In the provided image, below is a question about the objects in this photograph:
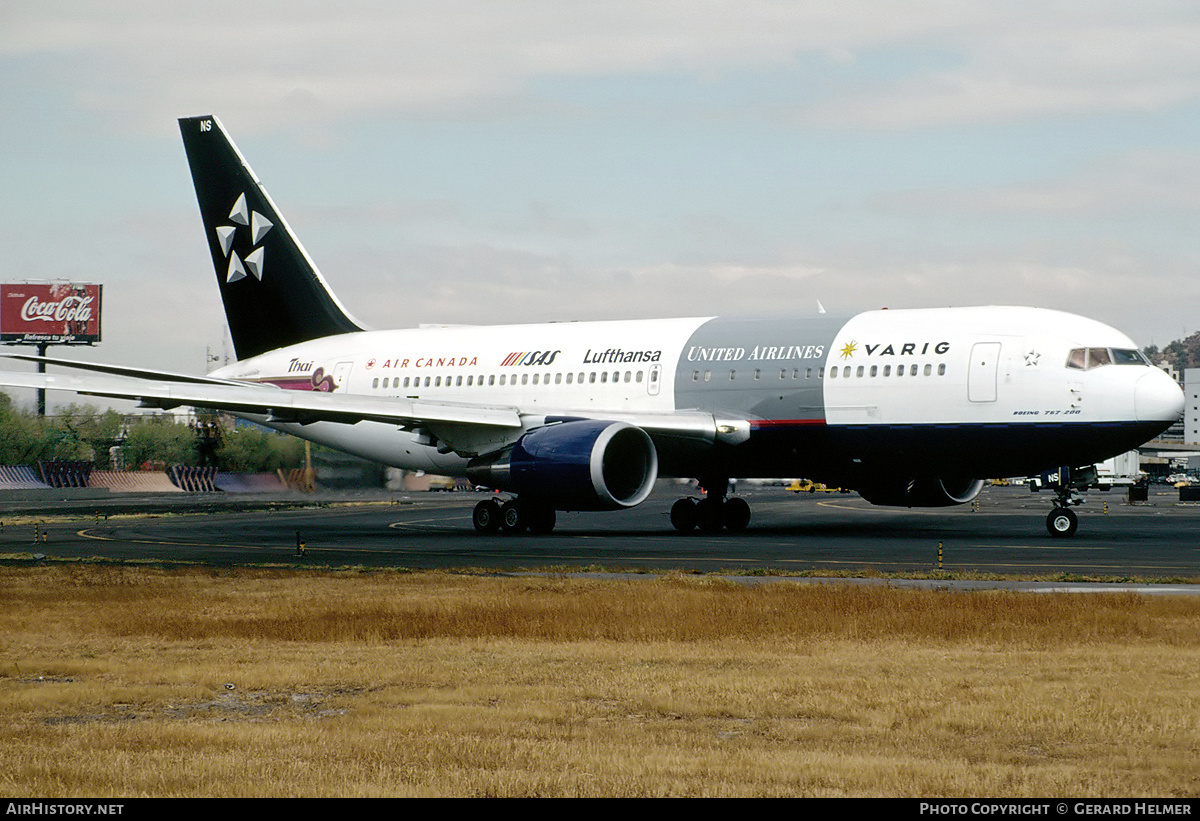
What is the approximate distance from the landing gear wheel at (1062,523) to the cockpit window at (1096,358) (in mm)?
3250

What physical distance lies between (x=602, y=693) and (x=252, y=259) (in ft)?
103

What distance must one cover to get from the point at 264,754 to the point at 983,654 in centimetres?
717

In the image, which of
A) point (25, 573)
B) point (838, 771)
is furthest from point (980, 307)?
point (838, 771)

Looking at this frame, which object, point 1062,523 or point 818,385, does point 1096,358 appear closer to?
point 1062,523

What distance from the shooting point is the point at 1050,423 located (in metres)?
29.0

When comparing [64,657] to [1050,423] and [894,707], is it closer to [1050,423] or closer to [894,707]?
[894,707]

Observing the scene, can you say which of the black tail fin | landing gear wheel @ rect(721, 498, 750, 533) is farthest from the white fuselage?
the black tail fin

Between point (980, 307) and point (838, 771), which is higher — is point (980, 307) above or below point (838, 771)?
above

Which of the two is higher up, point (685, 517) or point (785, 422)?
point (785, 422)

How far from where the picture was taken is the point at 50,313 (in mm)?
118562

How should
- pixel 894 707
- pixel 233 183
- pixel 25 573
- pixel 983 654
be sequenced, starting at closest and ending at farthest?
pixel 894 707
pixel 983 654
pixel 25 573
pixel 233 183

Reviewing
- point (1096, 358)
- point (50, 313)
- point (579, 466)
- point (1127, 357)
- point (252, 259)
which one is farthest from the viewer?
point (50, 313)

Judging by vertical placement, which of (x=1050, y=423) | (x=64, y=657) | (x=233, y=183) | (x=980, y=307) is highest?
(x=233, y=183)

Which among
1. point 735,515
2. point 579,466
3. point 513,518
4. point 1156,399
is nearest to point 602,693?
point 579,466
